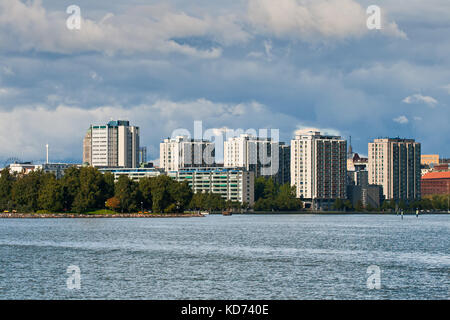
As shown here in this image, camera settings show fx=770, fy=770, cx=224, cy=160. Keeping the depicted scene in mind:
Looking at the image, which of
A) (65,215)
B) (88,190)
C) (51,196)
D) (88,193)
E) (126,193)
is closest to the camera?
(65,215)

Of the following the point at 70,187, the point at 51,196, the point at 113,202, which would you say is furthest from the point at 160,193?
the point at 51,196

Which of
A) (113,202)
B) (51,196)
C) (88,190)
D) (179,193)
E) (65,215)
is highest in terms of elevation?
(88,190)

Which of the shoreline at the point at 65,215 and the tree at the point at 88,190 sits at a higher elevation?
the tree at the point at 88,190

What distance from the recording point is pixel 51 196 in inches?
5940

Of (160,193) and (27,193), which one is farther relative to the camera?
(27,193)

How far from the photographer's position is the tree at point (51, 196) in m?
151

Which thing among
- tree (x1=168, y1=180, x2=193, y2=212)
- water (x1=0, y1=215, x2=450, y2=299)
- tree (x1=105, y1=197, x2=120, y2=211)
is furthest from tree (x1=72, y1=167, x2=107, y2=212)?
water (x1=0, y1=215, x2=450, y2=299)

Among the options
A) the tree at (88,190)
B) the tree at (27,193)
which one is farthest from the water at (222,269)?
the tree at (27,193)

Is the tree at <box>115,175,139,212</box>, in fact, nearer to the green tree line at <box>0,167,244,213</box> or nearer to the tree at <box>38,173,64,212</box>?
the green tree line at <box>0,167,244,213</box>

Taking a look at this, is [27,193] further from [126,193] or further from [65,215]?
[126,193]

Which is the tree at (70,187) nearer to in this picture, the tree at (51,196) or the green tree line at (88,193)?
the green tree line at (88,193)

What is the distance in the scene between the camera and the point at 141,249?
2566 inches

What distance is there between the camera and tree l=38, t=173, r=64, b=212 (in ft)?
495
